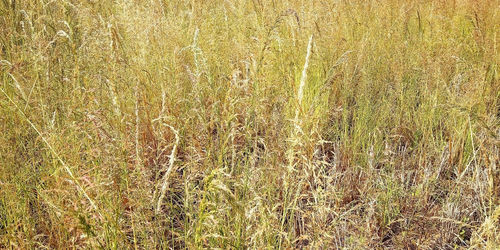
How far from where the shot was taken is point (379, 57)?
9.65 feet

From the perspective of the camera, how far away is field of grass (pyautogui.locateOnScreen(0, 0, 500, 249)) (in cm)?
129

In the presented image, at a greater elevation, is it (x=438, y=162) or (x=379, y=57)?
(x=379, y=57)

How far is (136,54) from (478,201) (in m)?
2.31

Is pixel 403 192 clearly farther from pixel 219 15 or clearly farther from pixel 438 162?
pixel 219 15

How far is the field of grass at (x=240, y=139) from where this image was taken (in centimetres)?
129

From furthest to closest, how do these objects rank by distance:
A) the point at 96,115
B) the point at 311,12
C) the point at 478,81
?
the point at 311,12, the point at 478,81, the point at 96,115

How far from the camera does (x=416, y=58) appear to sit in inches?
119

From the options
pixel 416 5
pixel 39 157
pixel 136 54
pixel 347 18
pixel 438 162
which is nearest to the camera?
pixel 39 157

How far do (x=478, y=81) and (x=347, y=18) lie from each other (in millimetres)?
1471

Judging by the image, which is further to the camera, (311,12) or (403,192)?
(311,12)

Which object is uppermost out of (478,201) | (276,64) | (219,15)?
(219,15)

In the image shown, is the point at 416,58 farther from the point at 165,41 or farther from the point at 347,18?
the point at 165,41

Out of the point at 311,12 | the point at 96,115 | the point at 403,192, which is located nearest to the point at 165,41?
the point at 311,12

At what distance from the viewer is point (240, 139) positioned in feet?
7.00
